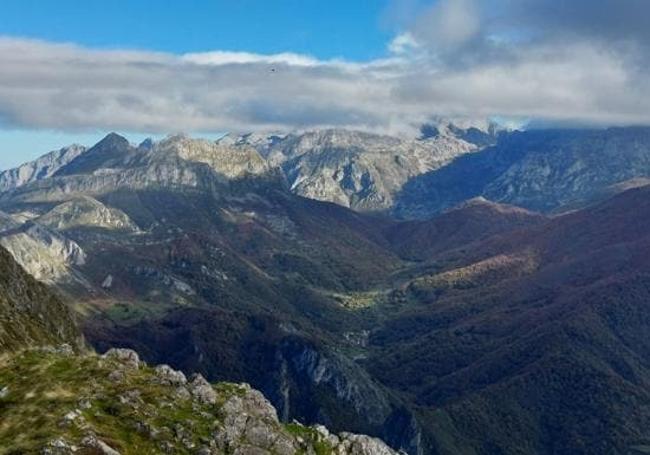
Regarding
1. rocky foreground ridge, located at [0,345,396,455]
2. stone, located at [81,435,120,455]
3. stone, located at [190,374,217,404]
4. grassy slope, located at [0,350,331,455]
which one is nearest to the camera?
stone, located at [81,435,120,455]

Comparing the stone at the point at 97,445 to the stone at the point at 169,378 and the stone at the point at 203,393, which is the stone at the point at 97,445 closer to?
the stone at the point at 203,393

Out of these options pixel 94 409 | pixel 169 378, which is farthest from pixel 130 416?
pixel 169 378

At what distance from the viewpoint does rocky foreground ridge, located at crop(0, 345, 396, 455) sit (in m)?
146

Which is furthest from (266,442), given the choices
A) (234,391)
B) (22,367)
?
(22,367)

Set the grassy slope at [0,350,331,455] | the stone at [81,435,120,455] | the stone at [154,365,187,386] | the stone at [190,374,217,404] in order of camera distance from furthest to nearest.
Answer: the stone at [154,365,187,386] → the stone at [190,374,217,404] → the grassy slope at [0,350,331,455] → the stone at [81,435,120,455]

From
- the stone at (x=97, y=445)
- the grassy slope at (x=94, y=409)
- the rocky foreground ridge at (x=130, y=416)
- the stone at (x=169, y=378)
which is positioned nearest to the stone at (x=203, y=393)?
the rocky foreground ridge at (x=130, y=416)

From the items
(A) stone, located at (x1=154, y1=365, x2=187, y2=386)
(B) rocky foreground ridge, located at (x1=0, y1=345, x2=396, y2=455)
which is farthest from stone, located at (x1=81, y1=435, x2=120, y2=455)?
(A) stone, located at (x1=154, y1=365, x2=187, y2=386)

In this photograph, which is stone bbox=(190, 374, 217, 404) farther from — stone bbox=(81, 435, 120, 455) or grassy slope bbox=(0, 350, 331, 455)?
stone bbox=(81, 435, 120, 455)

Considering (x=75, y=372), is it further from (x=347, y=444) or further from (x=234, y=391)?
(x=347, y=444)

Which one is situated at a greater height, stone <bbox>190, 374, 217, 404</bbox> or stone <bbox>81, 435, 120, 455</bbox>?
stone <bbox>81, 435, 120, 455</bbox>

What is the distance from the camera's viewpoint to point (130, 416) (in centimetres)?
16200

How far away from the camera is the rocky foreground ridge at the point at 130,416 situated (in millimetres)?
145625

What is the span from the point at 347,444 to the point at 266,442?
84.6ft

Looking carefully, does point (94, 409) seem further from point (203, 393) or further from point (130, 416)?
point (203, 393)
